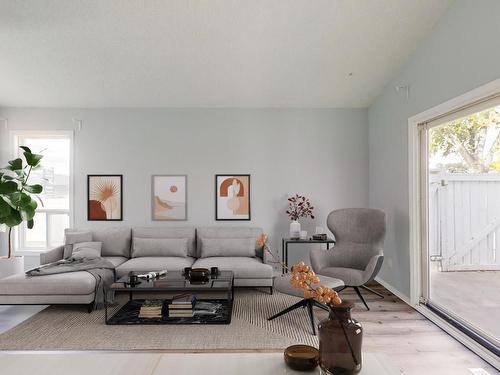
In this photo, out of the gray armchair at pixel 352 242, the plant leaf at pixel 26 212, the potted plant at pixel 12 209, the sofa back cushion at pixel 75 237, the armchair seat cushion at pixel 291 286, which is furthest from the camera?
the sofa back cushion at pixel 75 237

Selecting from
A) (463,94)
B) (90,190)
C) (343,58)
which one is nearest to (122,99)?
(90,190)

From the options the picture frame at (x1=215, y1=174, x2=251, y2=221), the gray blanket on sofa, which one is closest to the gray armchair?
the picture frame at (x1=215, y1=174, x2=251, y2=221)

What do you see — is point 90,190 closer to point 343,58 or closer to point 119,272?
point 119,272

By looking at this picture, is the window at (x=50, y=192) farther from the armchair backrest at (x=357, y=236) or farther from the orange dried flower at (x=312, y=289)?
the orange dried flower at (x=312, y=289)

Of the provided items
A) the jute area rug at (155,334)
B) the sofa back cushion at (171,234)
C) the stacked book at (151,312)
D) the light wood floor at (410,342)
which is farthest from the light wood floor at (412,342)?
the sofa back cushion at (171,234)

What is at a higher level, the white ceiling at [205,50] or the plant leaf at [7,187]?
the white ceiling at [205,50]

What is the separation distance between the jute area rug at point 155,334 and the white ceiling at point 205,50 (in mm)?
→ 2705

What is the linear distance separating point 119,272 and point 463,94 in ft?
12.5

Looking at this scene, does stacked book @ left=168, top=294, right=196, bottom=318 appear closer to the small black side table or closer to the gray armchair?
the gray armchair

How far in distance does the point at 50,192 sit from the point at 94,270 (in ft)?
7.01

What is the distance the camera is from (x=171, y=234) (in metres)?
5.07

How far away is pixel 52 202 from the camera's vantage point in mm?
5578

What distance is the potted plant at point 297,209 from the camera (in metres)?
5.12

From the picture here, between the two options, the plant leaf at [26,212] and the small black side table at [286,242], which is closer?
the plant leaf at [26,212]
